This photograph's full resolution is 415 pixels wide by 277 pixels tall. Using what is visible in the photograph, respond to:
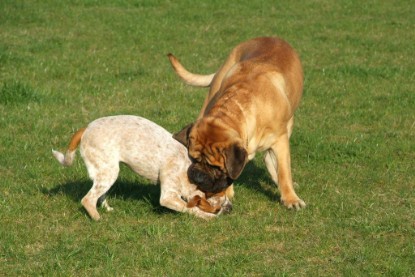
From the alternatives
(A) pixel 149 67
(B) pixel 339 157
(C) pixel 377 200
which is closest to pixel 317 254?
(C) pixel 377 200

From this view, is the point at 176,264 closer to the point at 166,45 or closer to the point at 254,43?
the point at 254,43

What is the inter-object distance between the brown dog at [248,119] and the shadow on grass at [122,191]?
2.84 ft

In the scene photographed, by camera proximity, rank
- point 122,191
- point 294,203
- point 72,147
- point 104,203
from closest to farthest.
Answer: point 72,147 → point 104,203 → point 294,203 → point 122,191

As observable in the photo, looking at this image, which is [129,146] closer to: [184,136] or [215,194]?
[184,136]

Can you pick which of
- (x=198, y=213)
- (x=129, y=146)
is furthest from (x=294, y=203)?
(x=129, y=146)

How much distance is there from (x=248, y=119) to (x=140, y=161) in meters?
1.03

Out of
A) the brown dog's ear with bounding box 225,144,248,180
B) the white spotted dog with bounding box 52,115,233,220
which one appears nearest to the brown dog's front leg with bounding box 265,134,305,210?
the white spotted dog with bounding box 52,115,233,220

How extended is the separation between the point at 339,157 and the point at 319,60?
5.39 metres

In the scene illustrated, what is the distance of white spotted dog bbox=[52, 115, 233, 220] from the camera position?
734 centimetres

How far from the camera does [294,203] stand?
7949mm

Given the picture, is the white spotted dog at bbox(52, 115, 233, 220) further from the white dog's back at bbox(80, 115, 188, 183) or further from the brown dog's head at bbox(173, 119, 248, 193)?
the brown dog's head at bbox(173, 119, 248, 193)

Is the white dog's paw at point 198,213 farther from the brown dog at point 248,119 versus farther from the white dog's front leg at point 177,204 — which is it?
the brown dog at point 248,119

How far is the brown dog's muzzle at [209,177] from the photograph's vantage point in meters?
7.15

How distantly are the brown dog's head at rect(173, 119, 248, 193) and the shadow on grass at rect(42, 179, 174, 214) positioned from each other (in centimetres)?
75
